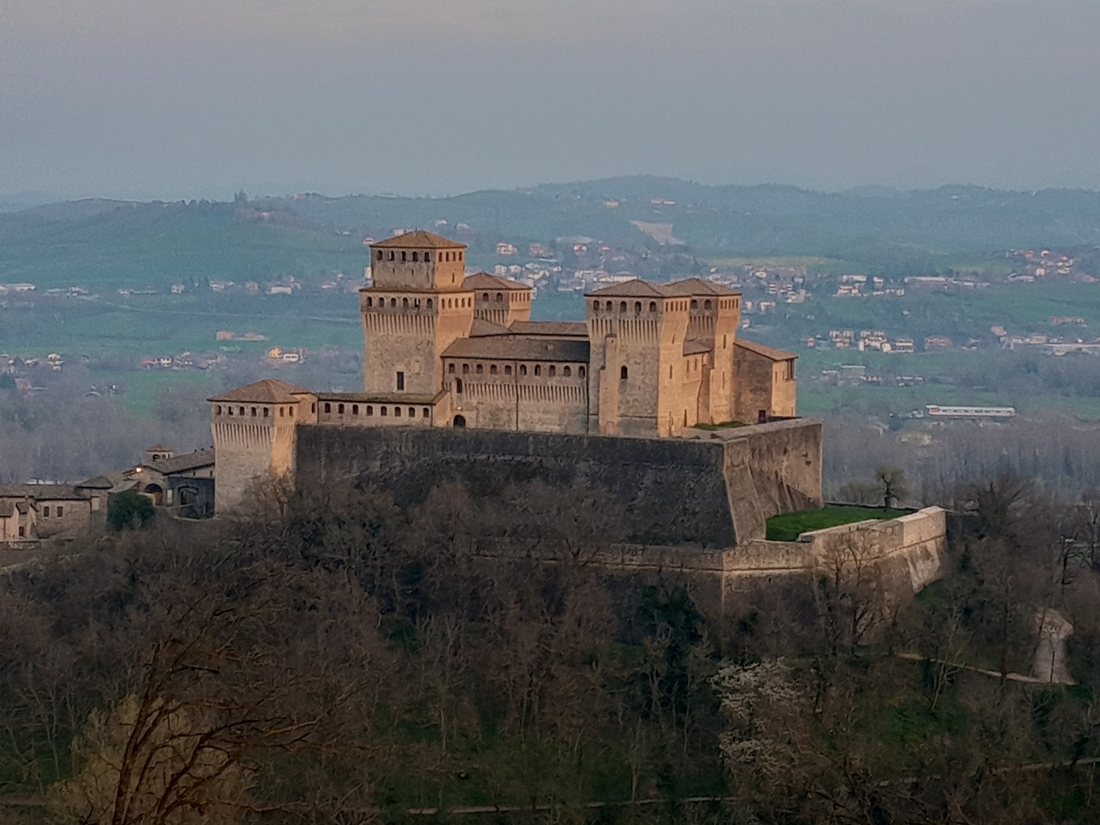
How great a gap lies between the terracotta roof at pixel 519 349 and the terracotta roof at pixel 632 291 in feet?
4.47

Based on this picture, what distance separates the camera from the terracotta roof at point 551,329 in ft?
165

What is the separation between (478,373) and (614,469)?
421 cm

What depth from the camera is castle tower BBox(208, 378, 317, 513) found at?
47.2m

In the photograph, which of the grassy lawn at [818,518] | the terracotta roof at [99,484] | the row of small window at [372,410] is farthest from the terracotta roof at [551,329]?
the terracotta roof at [99,484]

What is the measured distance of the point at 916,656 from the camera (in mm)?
42719

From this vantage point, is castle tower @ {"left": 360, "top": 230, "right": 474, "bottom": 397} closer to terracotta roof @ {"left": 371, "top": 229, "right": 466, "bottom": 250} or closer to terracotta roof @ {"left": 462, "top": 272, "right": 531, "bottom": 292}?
terracotta roof @ {"left": 371, "top": 229, "right": 466, "bottom": 250}

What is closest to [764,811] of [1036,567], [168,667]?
[1036,567]

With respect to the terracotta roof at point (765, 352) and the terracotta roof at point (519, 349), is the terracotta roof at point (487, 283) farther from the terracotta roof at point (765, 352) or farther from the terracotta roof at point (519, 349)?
the terracotta roof at point (765, 352)

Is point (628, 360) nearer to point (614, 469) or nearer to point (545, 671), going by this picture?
point (614, 469)

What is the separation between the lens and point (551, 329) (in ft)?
168

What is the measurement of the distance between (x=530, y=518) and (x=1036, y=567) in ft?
35.8

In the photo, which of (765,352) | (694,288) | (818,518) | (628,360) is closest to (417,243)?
(628,360)

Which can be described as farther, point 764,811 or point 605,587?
point 605,587

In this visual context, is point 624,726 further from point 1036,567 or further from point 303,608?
point 1036,567
